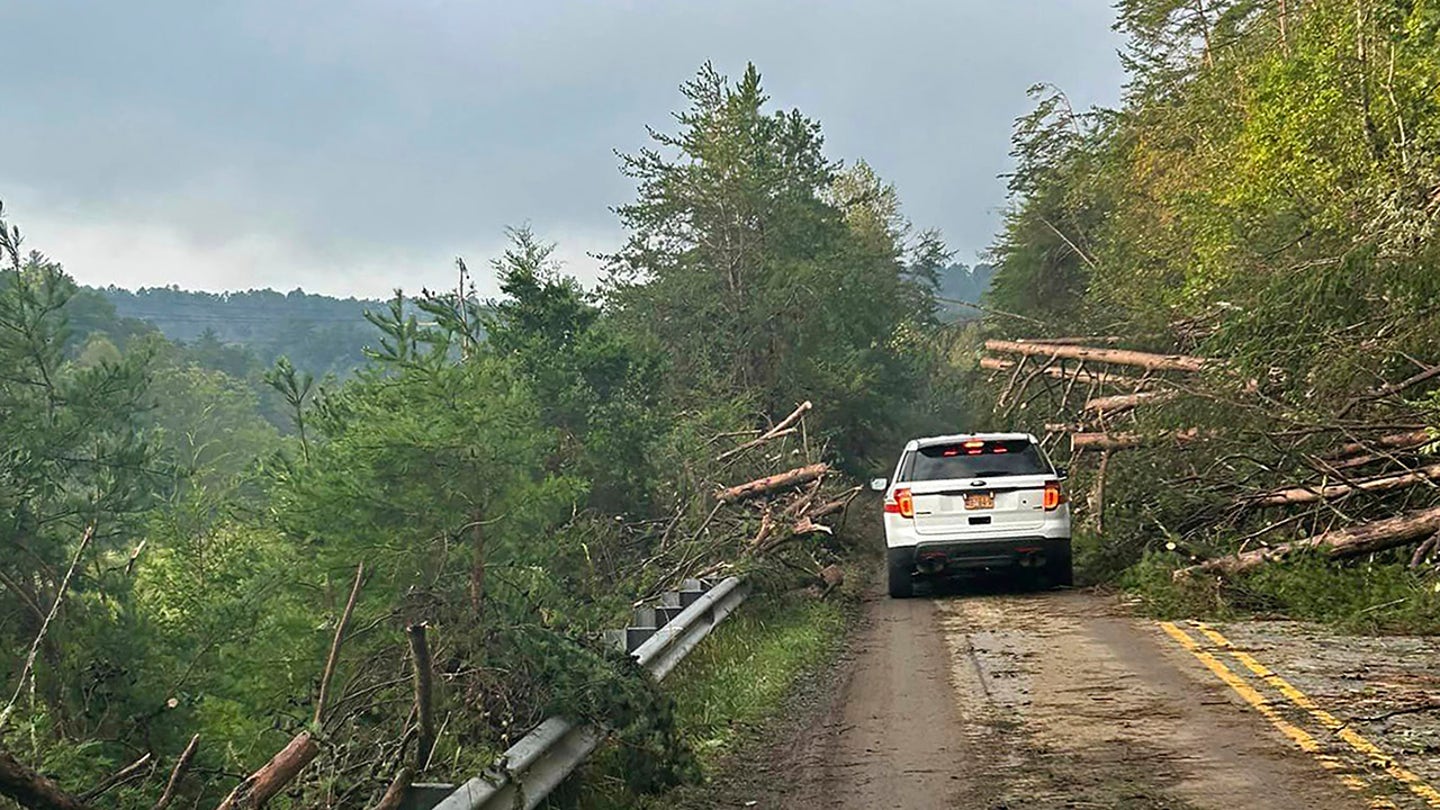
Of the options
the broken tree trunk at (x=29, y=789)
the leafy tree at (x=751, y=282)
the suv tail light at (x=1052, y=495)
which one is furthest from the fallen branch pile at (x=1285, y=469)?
the leafy tree at (x=751, y=282)

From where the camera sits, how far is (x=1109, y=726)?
27.8 feet

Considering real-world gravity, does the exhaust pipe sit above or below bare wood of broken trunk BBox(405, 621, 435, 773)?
below

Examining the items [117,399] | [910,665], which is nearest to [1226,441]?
[910,665]

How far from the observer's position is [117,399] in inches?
1236

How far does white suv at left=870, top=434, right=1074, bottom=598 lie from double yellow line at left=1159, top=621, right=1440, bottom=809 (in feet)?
11.7

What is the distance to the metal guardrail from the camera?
553 centimetres

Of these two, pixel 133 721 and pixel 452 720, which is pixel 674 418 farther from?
pixel 452 720

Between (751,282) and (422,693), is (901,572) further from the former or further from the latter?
(751,282)

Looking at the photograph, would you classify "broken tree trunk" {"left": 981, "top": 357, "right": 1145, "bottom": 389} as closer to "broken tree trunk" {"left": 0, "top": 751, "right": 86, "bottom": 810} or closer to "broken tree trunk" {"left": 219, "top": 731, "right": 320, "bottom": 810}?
"broken tree trunk" {"left": 219, "top": 731, "right": 320, "bottom": 810}

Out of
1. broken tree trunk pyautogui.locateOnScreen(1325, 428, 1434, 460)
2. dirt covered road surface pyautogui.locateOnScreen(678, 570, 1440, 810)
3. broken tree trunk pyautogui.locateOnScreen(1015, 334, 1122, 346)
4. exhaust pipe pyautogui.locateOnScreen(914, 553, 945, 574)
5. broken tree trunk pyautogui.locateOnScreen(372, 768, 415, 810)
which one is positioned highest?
broken tree trunk pyautogui.locateOnScreen(1015, 334, 1122, 346)

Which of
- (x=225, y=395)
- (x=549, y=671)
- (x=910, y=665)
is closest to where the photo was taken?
(x=549, y=671)

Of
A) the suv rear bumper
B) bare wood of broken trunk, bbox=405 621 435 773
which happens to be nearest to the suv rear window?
the suv rear bumper

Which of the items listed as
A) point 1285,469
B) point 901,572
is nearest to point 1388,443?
point 1285,469

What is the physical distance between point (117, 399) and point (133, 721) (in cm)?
2390
